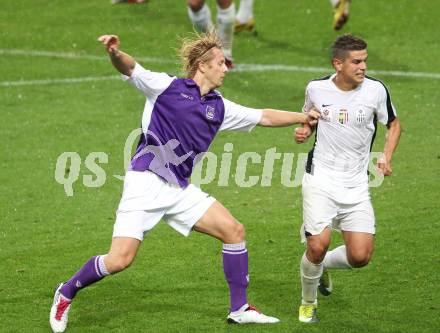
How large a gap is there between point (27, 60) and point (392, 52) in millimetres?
5749

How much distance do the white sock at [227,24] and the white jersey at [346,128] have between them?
296 inches

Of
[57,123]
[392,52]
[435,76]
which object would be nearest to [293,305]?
[57,123]

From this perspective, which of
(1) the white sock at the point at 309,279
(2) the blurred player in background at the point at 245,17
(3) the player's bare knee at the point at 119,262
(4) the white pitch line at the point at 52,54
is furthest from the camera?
(2) the blurred player in background at the point at 245,17

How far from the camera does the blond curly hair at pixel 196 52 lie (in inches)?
355

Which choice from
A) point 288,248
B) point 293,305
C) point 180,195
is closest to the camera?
point 180,195

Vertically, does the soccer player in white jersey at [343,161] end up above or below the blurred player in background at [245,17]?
above

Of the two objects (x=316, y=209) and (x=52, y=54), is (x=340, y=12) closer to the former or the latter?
(x=52, y=54)

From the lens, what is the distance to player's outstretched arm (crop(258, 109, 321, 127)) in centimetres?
920

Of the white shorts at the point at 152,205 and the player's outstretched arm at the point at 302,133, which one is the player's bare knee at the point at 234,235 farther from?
the player's outstretched arm at the point at 302,133

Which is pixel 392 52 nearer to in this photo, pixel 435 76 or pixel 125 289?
pixel 435 76

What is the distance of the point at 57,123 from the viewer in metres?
15.3

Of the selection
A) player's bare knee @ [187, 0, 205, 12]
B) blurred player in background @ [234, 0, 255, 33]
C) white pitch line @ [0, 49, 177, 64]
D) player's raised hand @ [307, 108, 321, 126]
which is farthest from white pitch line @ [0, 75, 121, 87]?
player's raised hand @ [307, 108, 321, 126]

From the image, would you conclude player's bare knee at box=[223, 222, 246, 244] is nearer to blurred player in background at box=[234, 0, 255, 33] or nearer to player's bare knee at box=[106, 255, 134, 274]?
player's bare knee at box=[106, 255, 134, 274]

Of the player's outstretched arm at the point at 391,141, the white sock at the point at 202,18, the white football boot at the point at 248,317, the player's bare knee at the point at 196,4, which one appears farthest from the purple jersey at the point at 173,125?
the white sock at the point at 202,18
